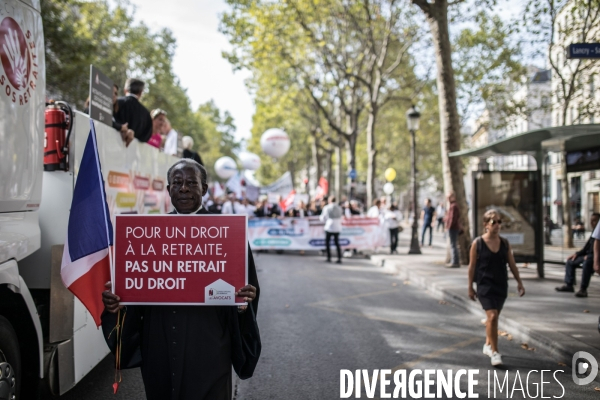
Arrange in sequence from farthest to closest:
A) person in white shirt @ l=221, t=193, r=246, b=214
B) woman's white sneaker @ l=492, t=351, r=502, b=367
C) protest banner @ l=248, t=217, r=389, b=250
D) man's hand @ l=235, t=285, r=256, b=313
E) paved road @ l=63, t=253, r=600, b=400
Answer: person in white shirt @ l=221, t=193, r=246, b=214, protest banner @ l=248, t=217, r=389, b=250, woman's white sneaker @ l=492, t=351, r=502, b=367, paved road @ l=63, t=253, r=600, b=400, man's hand @ l=235, t=285, r=256, b=313

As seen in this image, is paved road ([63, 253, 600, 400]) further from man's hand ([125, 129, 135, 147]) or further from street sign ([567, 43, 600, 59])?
street sign ([567, 43, 600, 59])

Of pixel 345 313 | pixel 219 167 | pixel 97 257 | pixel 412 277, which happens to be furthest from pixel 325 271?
pixel 219 167

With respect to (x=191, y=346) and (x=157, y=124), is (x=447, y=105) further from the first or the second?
(x=191, y=346)

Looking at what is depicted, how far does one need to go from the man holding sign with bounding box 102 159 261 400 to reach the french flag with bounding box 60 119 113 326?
0.17m

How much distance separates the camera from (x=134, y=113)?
6.54m

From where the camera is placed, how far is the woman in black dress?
242 inches

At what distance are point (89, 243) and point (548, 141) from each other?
9.68 m

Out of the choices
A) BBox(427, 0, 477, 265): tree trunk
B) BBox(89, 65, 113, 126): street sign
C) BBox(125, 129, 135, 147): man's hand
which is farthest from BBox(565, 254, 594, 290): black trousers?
BBox(89, 65, 113, 126): street sign

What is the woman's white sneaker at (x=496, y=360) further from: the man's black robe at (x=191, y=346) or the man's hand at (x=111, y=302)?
the man's hand at (x=111, y=302)

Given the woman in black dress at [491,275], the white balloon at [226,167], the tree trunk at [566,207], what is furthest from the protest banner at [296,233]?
the white balloon at [226,167]

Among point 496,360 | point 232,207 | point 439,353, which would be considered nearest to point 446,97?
point 232,207

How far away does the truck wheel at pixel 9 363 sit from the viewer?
10.9 ft

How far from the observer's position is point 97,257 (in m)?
3.04

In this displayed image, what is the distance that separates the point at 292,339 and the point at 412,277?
21.3 ft
